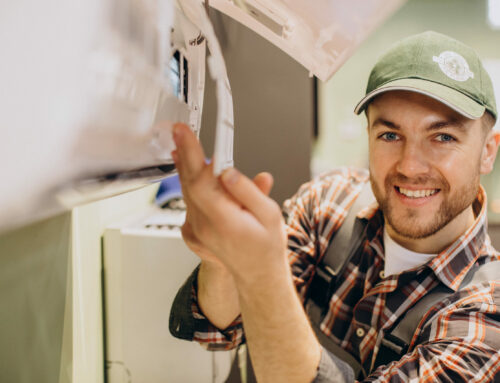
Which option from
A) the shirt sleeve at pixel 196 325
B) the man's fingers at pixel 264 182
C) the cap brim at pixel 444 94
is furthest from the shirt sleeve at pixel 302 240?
the man's fingers at pixel 264 182

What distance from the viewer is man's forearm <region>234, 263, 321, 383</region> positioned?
0.42 meters

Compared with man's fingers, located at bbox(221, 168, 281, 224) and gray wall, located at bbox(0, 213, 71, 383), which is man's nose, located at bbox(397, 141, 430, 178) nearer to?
man's fingers, located at bbox(221, 168, 281, 224)

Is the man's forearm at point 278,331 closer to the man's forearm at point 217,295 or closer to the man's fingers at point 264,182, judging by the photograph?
the man's fingers at point 264,182

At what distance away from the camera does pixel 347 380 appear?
1.97ft

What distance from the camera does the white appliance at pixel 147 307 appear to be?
1.15 meters

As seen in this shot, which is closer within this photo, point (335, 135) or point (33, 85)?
point (33, 85)

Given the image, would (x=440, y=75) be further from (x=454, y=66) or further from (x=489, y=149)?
(x=489, y=149)

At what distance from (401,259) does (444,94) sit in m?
0.43

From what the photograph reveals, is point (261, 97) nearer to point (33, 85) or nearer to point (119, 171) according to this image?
point (119, 171)

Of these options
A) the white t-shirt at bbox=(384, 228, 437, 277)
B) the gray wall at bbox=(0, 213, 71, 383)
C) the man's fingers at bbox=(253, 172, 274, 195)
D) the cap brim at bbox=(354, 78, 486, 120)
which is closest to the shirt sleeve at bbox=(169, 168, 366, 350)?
the white t-shirt at bbox=(384, 228, 437, 277)

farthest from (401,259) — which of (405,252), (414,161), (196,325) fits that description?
(196,325)

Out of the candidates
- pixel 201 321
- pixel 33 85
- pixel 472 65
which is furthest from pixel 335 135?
pixel 33 85

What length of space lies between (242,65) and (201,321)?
1.07 metres

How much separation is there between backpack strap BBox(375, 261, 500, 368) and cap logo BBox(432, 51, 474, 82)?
45cm
